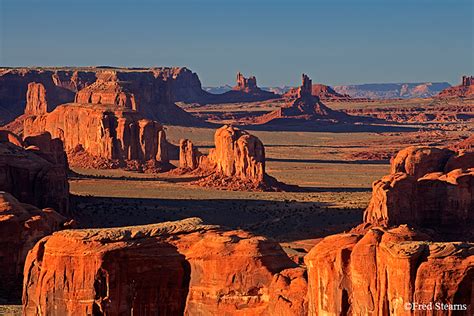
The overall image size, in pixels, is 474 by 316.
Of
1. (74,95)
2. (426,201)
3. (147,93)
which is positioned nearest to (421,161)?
(426,201)

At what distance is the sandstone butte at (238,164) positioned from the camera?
8988cm

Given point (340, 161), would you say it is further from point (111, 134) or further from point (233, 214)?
point (233, 214)

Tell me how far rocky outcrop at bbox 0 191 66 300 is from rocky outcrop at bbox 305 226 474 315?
18.1 m

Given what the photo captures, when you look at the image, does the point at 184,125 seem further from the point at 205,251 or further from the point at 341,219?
the point at 205,251

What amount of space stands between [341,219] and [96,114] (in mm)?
49546

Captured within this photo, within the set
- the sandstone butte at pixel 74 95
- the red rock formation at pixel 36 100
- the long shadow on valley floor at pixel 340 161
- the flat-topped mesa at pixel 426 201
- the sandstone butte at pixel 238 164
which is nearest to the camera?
the flat-topped mesa at pixel 426 201

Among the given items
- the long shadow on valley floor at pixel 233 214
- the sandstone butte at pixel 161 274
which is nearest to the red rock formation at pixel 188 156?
the long shadow on valley floor at pixel 233 214

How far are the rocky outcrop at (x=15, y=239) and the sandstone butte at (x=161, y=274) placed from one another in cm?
1526

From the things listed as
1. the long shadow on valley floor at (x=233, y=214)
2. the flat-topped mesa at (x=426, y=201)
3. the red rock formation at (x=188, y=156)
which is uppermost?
the flat-topped mesa at (x=426, y=201)

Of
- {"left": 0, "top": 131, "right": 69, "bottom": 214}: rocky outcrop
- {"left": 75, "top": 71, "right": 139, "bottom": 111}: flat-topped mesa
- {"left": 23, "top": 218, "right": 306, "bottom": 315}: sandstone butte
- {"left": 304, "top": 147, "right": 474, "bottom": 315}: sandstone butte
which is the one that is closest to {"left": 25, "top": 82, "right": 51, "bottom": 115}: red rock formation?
{"left": 75, "top": 71, "right": 139, "bottom": 111}: flat-topped mesa

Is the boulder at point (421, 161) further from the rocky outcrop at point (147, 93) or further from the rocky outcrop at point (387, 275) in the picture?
the rocky outcrop at point (147, 93)

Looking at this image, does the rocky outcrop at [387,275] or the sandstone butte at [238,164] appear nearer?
the rocky outcrop at [387,275]

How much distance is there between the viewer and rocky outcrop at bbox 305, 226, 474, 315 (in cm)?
2386

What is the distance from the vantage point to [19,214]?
4534 cm
